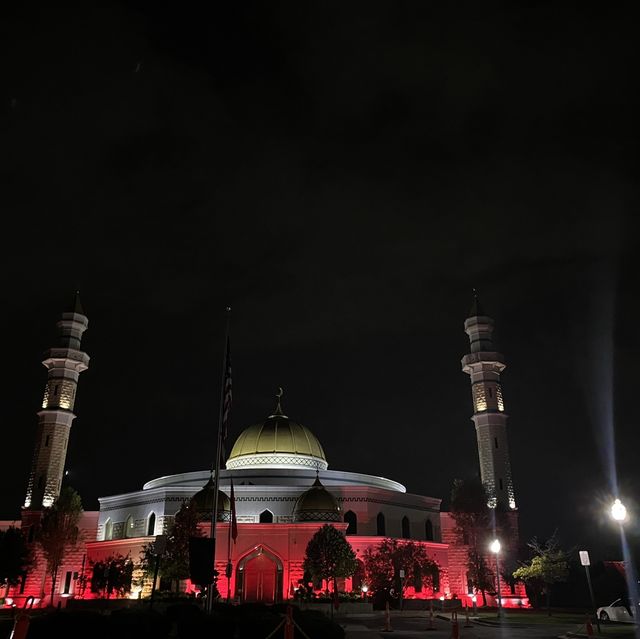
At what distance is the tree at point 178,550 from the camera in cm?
4622

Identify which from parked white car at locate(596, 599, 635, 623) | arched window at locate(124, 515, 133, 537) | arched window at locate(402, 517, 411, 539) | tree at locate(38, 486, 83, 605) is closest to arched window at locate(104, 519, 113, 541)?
arched window at locate(124, 515, 133, 537)

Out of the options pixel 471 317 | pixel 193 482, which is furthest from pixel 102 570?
pixel 471 317

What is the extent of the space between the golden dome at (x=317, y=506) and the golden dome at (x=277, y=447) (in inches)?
384

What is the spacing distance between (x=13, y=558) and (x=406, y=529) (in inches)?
1280

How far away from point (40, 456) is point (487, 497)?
39.8 m

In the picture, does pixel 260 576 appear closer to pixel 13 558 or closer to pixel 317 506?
pixel 317 506

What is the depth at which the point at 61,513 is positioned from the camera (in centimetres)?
5438

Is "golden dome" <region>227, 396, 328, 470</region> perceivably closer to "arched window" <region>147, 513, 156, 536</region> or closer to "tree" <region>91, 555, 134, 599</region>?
"arched window" <region>147, 513, 156, 536</region>

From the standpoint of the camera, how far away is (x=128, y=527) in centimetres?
5853

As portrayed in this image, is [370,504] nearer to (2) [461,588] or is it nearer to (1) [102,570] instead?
(2) [461,588]

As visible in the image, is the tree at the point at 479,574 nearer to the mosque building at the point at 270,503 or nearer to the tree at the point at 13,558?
the mosque building at the point at 270,503

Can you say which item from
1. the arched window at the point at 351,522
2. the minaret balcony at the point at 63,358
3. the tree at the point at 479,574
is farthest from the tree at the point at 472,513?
the minaret balcony at the point at 63,358

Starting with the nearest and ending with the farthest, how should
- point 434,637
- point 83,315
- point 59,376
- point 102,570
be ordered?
point 434,637, point 102,570, point 59,376, point 83,315

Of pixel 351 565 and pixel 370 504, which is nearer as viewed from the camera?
pixel 351 565
